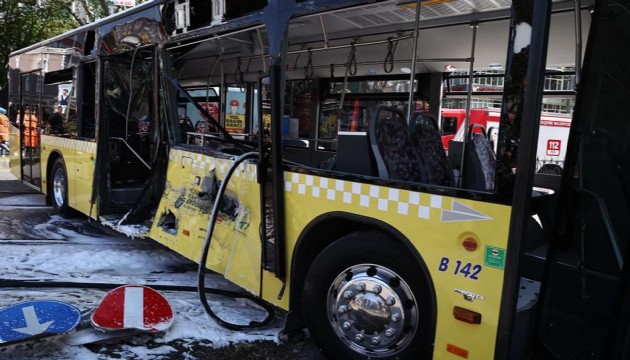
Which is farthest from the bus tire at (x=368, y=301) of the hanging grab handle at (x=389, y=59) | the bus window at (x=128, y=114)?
the bus window at (x=128, y=114)

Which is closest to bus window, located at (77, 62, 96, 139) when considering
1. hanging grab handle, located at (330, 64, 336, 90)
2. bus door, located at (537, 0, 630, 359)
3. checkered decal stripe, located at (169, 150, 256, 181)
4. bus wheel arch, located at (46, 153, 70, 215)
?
bus wheel arch, located at (46, 153, 70, 215)

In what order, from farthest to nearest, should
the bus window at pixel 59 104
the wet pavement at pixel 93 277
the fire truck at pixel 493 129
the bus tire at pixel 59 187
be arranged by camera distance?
the bus tire at pixel 59 187, the bus window at pixel 59 104, the fire truck at pixel 493 129, the wet pavement at pixel 93 277

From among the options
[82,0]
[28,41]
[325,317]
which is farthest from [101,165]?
[28,41]

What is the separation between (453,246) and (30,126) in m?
8.02

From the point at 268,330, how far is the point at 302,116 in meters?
4.42

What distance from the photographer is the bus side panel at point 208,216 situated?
3785mm

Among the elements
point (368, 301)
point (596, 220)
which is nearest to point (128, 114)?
point (368, 301)

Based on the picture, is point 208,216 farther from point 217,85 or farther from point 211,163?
point 217,85

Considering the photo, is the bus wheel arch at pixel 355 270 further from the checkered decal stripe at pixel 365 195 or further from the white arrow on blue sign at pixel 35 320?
the white arrow on blue sign at pixel 35 320

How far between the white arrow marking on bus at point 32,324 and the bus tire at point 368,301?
1.69 metres

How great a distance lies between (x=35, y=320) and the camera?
132 inches

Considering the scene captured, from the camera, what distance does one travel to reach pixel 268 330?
12.4ft

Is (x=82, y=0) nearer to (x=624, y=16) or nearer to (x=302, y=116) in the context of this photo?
(x=302, y=116)

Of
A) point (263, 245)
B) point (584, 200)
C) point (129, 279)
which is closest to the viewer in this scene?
point (584, 200)
